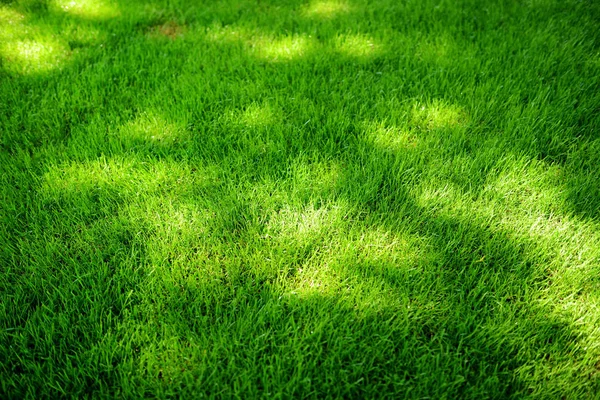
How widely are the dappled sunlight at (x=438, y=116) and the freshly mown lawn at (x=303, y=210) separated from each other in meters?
0.02

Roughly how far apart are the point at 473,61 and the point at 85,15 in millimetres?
3820

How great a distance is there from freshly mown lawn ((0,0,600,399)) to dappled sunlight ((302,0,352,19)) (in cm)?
37

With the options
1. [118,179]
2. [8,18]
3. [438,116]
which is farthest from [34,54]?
[438,116]

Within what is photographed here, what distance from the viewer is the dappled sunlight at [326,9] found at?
154 inches

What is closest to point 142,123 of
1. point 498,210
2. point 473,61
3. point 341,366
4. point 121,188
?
point 121,188

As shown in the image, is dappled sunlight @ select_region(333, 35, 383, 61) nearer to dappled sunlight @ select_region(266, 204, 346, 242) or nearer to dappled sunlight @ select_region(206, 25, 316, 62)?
dappled sunlight @ select_region(206, 25, 316, 62)

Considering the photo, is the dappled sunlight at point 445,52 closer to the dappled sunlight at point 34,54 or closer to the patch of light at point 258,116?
the patch of light at point 258,116

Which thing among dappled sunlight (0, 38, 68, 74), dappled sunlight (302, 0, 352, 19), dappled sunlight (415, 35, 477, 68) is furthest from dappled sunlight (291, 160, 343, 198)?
dappled sunlight (0, 38, 68, 74)

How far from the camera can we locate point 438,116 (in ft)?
9.06

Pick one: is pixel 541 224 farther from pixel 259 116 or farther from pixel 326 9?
pixel 326 9

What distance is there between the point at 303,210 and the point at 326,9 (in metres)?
2.79

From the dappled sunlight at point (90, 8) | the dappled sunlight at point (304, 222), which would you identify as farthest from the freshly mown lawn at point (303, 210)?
the dappled sunlight at point (90, 8)

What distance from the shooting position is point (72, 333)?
5.49ft

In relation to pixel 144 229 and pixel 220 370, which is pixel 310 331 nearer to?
pixel 220 370
